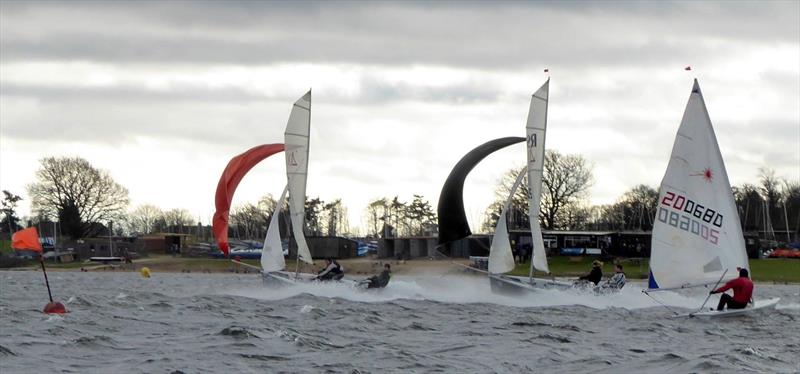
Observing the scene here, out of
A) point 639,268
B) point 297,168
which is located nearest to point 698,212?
point 297,168

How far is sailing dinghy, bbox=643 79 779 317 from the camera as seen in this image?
108 feet

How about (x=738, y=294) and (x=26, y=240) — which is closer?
(x=26, y=240)

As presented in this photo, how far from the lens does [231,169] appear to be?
47000 millimetres

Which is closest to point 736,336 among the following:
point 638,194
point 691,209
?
point 691,209

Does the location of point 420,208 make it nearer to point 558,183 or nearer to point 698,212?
point 558,183

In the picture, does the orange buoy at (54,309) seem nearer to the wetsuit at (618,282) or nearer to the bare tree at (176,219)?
the wetsuit at (618,282)

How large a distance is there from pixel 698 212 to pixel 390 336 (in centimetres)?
1112

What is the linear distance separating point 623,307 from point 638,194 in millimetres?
91715

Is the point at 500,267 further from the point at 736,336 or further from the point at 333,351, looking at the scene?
the point at 333,351

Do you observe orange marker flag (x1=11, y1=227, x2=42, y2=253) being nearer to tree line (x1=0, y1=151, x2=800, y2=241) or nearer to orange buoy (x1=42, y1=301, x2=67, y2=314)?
orange buoy (x1=42, y1=301, x2=67, y2=314)

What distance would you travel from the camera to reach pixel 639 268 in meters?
74.5

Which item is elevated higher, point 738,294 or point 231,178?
point 231,178

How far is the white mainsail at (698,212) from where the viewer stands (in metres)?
32.8

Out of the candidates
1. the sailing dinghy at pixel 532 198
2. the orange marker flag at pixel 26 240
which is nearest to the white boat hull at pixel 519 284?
the sailing dinghy at pixel 532 198
